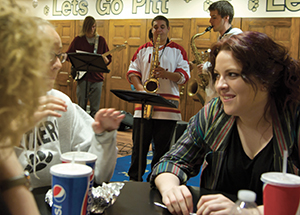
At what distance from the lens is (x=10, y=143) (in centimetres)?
45

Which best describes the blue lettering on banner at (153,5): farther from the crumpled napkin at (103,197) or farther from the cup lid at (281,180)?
the cup lid at (281,180)

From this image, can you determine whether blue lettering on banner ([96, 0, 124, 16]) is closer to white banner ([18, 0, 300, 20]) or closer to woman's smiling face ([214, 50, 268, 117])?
white banner ([18, 0, 300, 20])

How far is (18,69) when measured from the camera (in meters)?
0.41

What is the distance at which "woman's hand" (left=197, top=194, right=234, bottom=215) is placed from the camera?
0.92 meters

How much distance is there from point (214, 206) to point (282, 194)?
0.25m

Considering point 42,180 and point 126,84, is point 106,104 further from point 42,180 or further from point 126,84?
point 42,180

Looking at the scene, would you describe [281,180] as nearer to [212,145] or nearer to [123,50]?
[212,145]

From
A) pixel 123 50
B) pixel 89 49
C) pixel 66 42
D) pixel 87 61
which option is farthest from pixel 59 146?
pixel 66 42

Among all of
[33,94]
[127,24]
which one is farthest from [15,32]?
[127,24]

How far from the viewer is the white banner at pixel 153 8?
5.71 m

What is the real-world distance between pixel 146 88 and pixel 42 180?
6.40 feet

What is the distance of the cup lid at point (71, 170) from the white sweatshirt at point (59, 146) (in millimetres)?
346

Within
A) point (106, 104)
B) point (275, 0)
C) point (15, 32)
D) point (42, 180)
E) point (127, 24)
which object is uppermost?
point (275, 0)

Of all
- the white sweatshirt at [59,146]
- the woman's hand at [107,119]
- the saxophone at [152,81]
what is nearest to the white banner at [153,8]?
the saxophone at [152,81]
